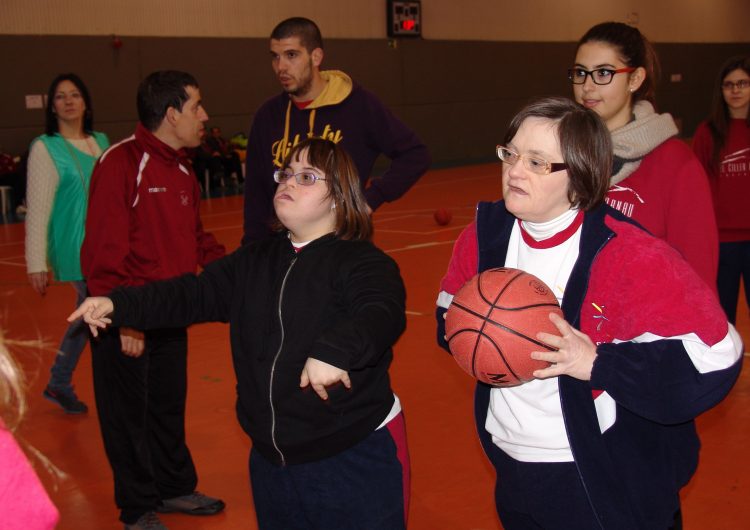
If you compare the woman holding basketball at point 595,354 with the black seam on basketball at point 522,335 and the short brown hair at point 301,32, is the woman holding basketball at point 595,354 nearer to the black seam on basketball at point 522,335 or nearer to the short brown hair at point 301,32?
the black seam on basketball at point 522,335

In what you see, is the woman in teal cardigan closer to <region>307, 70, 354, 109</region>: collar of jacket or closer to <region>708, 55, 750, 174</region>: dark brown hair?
<region>307, 70, 354, 109</region>: collar of jacket

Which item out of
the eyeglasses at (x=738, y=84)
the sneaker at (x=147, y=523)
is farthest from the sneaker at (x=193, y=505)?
the eyeglasses at (x=738, y=84)

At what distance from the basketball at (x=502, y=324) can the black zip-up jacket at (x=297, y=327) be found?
227 mm

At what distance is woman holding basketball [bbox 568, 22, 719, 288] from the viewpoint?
2.79 metres

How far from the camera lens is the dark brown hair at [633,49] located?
295cm

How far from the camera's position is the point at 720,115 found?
5180 mm

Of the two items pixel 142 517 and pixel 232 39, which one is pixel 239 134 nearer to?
pixel 232 39

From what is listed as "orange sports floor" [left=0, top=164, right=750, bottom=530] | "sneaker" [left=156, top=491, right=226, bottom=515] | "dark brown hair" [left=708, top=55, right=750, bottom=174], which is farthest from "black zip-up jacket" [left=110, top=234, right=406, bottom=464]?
"dark brown hair" [left=708, top=55, right=750, bottom=174]

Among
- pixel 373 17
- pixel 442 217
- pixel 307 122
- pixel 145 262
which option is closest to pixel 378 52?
pixel 373 17

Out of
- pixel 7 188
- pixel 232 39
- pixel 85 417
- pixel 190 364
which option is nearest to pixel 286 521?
pixel 85 417

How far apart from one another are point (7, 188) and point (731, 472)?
482 inches

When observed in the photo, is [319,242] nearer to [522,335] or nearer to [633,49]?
[522,335]

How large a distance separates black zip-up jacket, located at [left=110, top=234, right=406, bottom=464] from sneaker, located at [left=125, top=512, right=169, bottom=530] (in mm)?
1269

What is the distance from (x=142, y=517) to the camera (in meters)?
3.59
